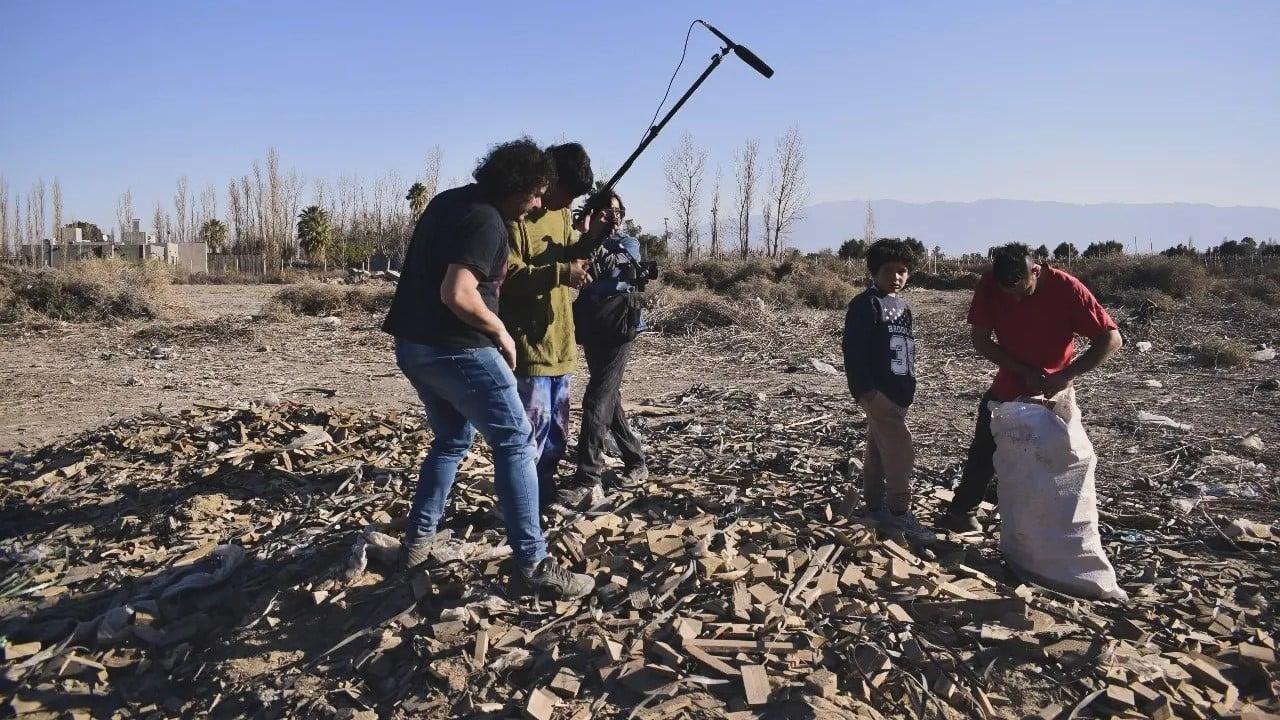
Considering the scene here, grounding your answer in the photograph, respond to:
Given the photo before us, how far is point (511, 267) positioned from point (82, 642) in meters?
2.29

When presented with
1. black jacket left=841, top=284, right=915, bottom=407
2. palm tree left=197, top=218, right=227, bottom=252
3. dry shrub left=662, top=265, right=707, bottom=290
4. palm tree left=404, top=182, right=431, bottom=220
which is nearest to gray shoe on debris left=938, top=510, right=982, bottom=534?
black jacket left=841, top=284, right=915, bottom=407

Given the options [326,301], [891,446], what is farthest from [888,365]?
[326,301]

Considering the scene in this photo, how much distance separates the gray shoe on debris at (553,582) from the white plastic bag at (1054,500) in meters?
1.92

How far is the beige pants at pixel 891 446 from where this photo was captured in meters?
4.02

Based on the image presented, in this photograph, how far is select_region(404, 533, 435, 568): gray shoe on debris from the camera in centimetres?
358

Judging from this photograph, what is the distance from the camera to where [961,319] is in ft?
55.3

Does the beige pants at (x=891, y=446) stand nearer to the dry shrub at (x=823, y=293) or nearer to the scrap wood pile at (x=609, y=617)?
the scrap wood pile at (x=609, y=617)

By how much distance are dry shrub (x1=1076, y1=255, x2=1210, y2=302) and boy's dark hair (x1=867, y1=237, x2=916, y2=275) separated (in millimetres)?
19029

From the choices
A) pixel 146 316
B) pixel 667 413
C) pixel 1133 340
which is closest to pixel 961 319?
pixel 1133 340

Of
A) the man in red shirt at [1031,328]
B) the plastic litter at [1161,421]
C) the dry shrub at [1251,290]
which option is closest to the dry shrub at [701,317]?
the plastic litter at [1161,421]

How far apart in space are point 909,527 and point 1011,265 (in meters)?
1.29

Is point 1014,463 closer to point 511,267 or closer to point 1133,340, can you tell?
point 511,267

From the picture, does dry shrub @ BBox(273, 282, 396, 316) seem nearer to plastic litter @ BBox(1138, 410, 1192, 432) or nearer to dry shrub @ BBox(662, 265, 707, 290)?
dry shrub @ BBox(662, 265, 707, 290)

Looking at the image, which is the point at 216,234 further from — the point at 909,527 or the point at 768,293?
the point at 909,527
